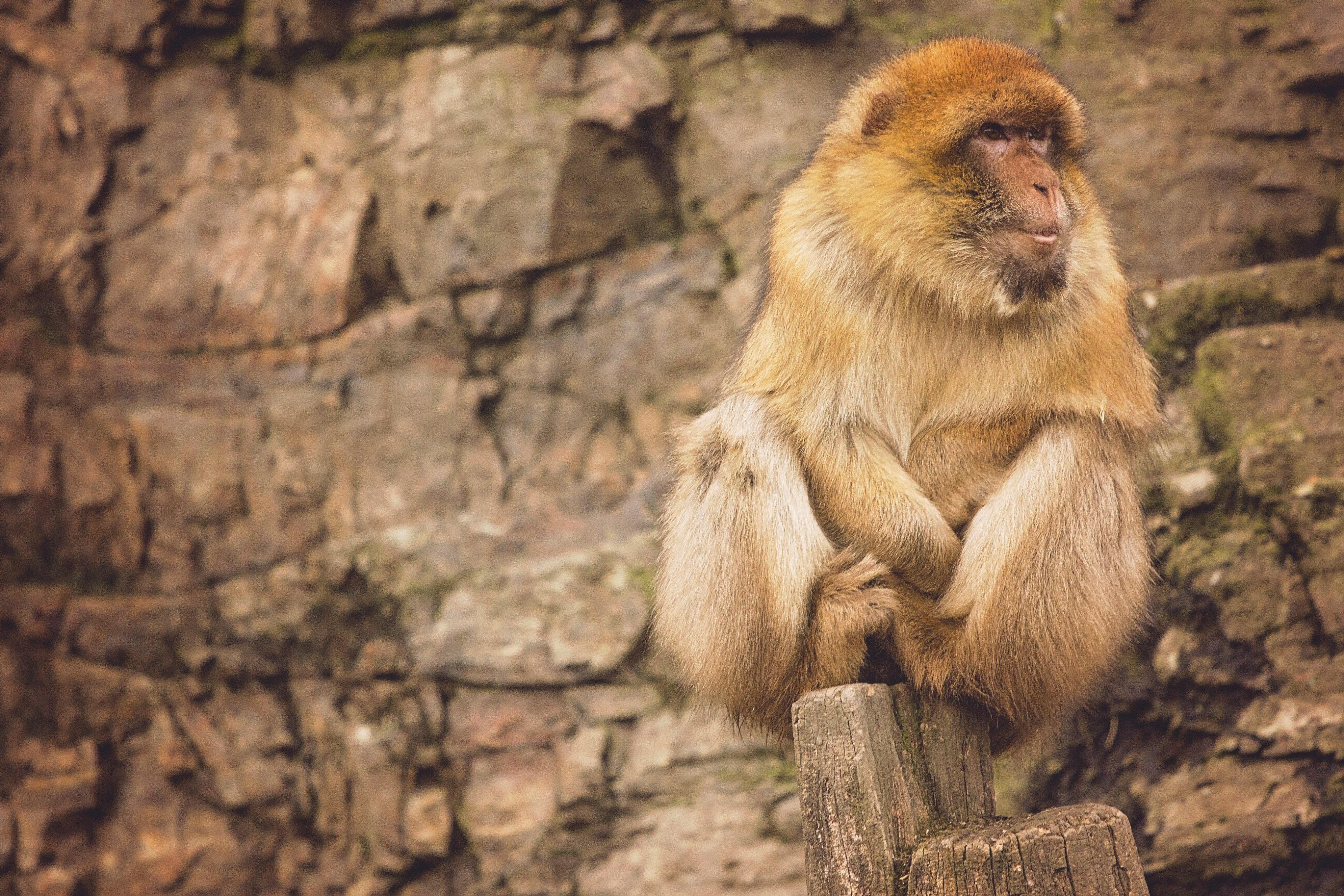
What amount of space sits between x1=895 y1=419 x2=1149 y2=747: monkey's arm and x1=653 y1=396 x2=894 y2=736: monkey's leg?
0.57ft

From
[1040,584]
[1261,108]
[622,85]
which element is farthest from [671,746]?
[1261,108]

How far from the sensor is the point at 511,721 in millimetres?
5879

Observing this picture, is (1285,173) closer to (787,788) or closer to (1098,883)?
(787,788)

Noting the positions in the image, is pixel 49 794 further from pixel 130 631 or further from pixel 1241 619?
pixel 1241 619

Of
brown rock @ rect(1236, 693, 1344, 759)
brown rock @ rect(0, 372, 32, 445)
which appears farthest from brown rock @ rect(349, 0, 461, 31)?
brown rock @ rect(1236, 693, 1344, 759)

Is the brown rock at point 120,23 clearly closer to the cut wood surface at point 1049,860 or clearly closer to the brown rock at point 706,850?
the brown rock at point 706,850

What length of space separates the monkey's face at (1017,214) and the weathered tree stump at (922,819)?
1035mm

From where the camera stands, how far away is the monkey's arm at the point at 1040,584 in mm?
2877

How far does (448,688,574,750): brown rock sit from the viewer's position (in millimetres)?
5852

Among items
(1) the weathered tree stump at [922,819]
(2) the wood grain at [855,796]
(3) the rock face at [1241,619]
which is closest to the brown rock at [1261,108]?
(3) the rock face at [1241,619]

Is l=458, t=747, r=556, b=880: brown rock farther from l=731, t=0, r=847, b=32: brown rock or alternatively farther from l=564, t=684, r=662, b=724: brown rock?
l=731, t=0, r=847, b=32: brown rock

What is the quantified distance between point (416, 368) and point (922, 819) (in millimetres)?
4289

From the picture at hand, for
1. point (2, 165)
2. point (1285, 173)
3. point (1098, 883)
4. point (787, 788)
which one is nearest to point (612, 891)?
point (787, 788)

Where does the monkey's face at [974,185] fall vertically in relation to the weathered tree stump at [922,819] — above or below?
above
